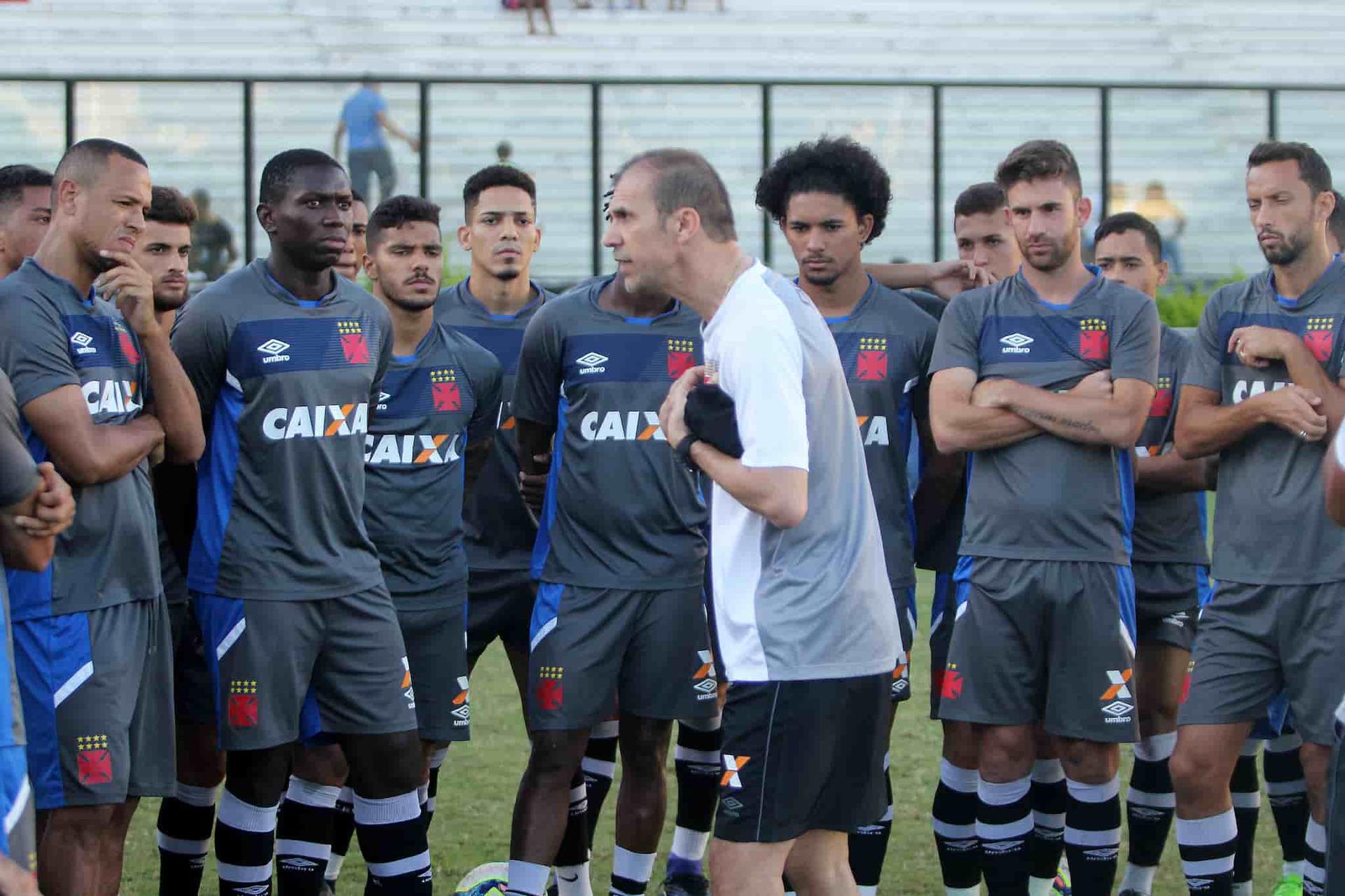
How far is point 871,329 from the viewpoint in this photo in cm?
625

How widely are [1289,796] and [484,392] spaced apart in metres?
3.29

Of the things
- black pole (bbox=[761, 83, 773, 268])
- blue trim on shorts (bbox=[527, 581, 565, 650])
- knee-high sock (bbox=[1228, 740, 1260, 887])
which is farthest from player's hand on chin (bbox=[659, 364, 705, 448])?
black pole (bbox=[761, 83, 773, 268])

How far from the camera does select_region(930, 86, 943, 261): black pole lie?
16.1 m

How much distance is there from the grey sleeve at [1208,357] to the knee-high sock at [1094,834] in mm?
1359

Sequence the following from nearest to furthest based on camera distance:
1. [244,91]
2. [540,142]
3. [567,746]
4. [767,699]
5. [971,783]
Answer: [767,699], [567,746], [971,783], [244,91], [540,142]

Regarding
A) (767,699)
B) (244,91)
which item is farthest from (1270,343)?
(244,91)

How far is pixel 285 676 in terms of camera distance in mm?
5340

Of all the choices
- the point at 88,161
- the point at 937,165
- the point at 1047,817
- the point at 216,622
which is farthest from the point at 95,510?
A: the point at 937,165

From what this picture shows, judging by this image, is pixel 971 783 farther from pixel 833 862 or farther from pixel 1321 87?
pixel 1321 87

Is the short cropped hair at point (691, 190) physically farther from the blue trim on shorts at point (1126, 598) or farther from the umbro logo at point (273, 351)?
the blue trim on shorts at point (1126, 598)

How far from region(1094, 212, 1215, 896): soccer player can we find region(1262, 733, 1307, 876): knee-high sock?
14.8 inches

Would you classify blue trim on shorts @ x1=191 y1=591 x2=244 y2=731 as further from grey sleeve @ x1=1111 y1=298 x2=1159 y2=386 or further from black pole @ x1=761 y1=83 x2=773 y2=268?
black pole @ x1=761 y1=83 x2=773 y2=268

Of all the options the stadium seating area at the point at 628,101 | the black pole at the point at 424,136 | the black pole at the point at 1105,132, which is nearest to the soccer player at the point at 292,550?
the stadium seating area at the point at 628,101

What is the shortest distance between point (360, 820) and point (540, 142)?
12032 mm
